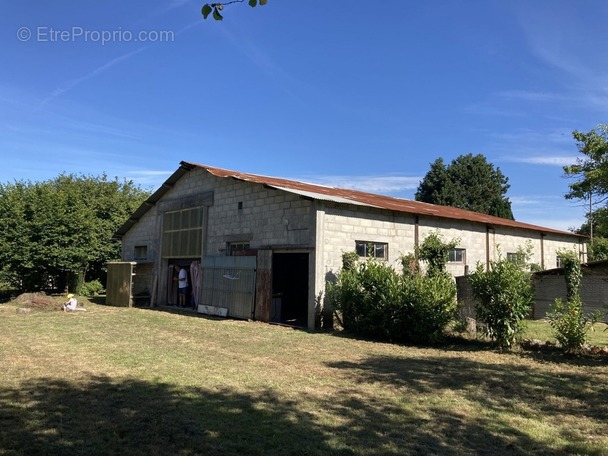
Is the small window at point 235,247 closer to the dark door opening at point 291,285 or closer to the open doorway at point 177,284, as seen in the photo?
the dark door opening at point 291,285

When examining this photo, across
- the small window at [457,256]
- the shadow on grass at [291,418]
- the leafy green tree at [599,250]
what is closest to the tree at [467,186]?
the leafy green tree at [599,250]

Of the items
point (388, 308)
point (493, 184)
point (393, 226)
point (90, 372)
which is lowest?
point (90, 372)

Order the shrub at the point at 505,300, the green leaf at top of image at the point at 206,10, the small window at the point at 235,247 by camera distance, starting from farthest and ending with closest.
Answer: the small window at the point at 235,247 < the shrub at the point at 505,300 < the green leaf at top of image at the point at 206,10

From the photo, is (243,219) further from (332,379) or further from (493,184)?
(493,184)

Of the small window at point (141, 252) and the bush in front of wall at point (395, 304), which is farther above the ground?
the small window at point (141, 252)

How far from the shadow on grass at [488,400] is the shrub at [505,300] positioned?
161cm

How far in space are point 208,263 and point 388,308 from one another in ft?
29.8

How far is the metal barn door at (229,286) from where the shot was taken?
16.6 meters

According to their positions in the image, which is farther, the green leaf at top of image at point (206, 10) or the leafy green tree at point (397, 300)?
the leafy green tree at point (397, 300)

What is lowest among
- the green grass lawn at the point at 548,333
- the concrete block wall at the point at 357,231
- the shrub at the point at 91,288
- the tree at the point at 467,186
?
the green grass lawn at the point at 548,333

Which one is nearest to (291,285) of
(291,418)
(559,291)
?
(559,291)

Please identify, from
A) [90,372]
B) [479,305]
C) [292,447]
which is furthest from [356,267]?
[292,447]

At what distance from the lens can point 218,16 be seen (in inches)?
160

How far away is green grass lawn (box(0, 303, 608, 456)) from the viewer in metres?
4.78
